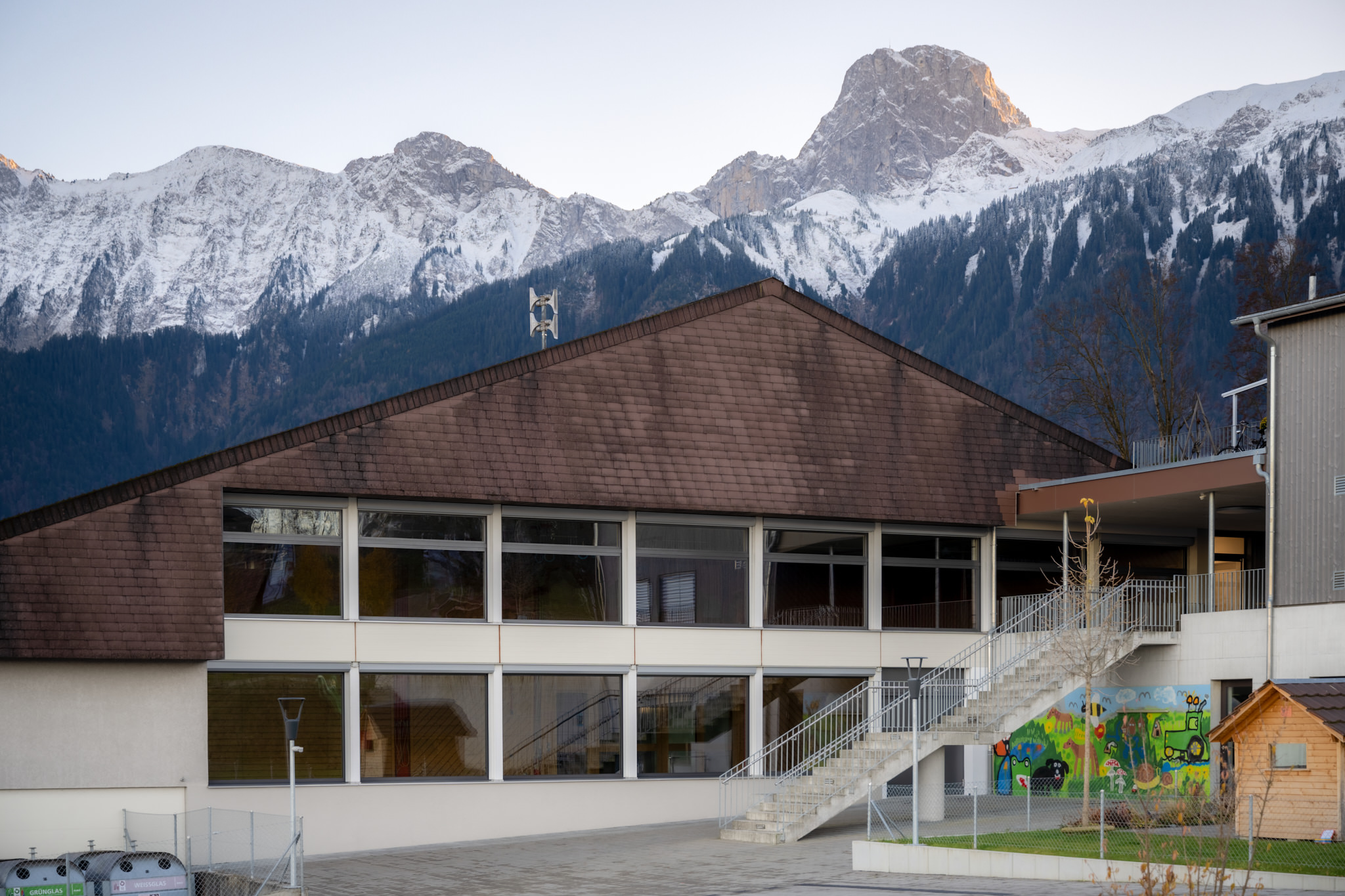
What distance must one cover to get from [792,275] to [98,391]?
6188 centimetres

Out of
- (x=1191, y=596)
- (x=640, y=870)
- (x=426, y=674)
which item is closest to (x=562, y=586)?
(x=426, y=674)

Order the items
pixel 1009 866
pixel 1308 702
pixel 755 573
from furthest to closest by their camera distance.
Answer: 1. pixel 755 573
2. pixel 1308 702
3. pixel 1009 866

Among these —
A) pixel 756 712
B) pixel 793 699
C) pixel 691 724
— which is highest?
pixel 793 699

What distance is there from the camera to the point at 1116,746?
2802 centimetres

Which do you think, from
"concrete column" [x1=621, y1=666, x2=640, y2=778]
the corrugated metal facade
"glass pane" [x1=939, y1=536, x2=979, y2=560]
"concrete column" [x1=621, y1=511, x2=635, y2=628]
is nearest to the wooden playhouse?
the corrugated metal facade

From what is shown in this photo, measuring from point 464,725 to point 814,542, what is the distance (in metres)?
7.40

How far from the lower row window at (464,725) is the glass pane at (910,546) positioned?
3.82m

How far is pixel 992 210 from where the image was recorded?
430 ft

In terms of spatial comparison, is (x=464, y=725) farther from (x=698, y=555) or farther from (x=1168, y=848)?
(x=1168, y=848)

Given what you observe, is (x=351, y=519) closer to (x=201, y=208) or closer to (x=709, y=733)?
(x=709, y=733)

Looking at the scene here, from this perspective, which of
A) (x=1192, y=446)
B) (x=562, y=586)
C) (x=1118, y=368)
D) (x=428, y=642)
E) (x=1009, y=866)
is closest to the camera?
(x=1009, y=866)

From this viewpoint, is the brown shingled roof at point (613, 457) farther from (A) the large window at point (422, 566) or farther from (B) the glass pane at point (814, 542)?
(B) the glass pane at point (814, 542)

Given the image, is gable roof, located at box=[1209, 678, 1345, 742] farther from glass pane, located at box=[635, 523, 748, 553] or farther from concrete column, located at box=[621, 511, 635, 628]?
concrete column, located at box=[621, 511, 635, 628]

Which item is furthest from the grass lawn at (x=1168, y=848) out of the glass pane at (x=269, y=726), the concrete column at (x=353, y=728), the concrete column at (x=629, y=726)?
the glass pane at (x=269, y=726)
